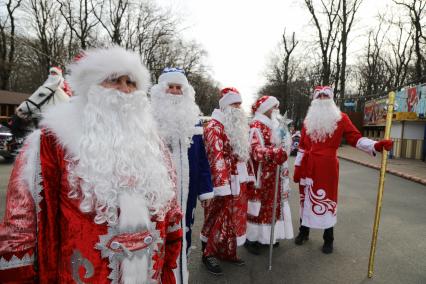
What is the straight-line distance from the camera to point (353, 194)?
829 centimetres

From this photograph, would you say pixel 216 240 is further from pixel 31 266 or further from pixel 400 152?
pixel 400 152

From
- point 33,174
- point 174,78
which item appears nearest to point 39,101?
point 174,78

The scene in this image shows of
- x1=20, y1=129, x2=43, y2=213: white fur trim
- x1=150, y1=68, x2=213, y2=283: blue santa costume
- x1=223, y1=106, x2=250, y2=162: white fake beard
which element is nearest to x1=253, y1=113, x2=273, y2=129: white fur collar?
x1=223, y1=106, x2=250, y2=162: white fake beard

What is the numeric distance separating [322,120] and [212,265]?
7.89 feet

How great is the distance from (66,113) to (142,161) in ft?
1.47

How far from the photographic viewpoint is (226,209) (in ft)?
12.3

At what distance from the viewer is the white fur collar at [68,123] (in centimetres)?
156

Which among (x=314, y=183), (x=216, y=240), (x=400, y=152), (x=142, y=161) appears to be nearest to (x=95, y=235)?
(x=142, y=161)

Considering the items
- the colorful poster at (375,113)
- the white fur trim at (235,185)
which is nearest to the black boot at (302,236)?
the white fur trim at (235,185)

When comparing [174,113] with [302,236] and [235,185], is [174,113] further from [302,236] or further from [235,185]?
[302,236]

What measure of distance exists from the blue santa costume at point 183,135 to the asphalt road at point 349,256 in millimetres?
1064

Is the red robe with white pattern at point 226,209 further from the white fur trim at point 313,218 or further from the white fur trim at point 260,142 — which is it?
the white fur trim at point 313,218

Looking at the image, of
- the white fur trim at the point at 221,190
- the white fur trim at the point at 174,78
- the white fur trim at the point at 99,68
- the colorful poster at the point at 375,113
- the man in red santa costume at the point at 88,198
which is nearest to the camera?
the man in red santa costume at the point at 88,198

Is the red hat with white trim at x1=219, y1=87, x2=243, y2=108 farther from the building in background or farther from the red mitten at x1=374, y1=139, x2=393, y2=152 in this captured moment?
the building in background
